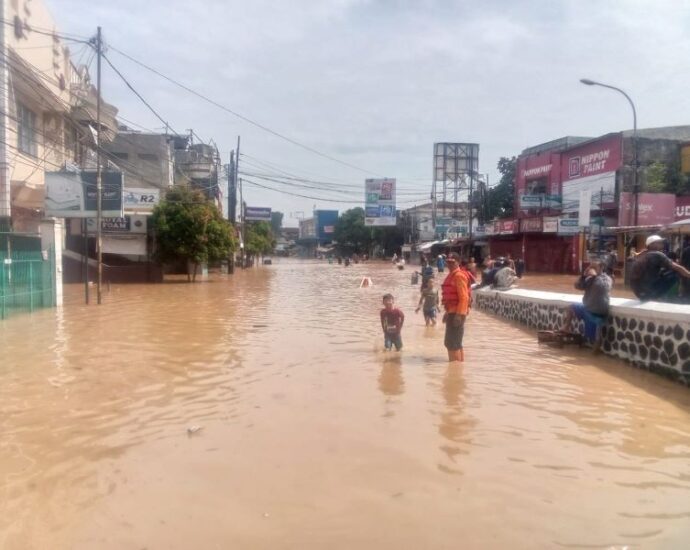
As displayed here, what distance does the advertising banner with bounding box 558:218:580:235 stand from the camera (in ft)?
116

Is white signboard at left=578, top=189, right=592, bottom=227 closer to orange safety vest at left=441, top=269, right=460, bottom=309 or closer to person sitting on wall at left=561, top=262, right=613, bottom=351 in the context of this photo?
person sitting on wall at left=561, top=262, right=613, bottom=351

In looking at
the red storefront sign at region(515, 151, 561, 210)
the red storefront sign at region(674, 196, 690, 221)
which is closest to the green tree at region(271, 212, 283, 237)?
the red storefront sign at region(515, 151, 561, 210)

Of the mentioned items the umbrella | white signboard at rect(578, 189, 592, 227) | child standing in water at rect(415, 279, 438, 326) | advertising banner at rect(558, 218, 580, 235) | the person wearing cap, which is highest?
white signboard at rect(578, 189, 592, 227)

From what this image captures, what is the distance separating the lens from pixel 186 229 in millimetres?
31922

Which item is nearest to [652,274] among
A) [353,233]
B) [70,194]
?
[70,194]

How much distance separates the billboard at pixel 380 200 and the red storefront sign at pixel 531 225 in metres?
24.7

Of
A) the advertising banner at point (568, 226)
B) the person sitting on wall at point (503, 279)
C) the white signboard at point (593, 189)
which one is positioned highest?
the white signboard at point (593, 189)

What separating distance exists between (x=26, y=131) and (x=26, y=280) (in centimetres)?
922

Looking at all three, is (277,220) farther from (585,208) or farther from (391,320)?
(391,320)

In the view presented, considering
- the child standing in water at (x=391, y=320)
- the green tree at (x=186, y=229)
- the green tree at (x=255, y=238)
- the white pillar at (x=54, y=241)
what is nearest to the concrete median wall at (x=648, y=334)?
the child standing in water at (x=391, y=320)

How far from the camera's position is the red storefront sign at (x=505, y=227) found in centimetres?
4591

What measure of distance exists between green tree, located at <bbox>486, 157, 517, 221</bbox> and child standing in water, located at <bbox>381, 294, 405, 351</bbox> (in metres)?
50.9

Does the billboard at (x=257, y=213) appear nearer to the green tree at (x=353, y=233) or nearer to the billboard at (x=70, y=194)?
the green tree at (x=353, y=233)

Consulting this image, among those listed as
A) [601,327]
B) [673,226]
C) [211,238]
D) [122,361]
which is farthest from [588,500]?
[211,238]
